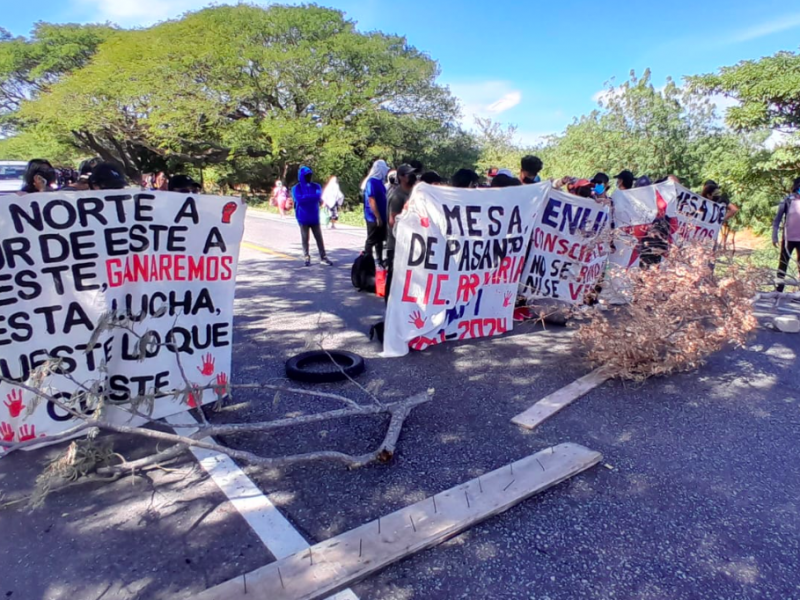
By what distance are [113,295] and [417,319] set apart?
2578 millimetres

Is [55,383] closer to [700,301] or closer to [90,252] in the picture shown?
[90,252]

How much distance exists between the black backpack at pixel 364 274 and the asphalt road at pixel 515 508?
9.63 ft

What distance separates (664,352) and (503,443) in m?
2.18

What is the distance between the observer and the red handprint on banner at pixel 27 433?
3.09m

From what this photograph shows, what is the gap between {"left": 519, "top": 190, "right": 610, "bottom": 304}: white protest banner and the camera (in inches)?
231

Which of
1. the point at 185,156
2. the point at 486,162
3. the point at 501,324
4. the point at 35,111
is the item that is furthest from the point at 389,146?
the point at 501,324

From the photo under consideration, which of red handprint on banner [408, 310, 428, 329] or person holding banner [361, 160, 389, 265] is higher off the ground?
person holding banner [361, 160, 389, 265]

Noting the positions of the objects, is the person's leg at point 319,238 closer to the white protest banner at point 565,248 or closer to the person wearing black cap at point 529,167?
the person wearing black cap at point 529,167

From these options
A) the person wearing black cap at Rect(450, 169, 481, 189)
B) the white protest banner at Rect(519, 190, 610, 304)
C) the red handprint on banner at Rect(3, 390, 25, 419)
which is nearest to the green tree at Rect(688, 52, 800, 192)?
the white protest banner at Rect(519, 190, 610, 304)

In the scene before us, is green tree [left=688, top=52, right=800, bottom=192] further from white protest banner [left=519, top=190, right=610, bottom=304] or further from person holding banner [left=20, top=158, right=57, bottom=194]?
person holding banner [left=20, top=158, right=57, bottom=194]

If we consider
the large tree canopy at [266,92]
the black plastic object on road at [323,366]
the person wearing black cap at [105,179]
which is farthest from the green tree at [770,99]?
the large tree canopy at [266,92]

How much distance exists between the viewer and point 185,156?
36.1 meters

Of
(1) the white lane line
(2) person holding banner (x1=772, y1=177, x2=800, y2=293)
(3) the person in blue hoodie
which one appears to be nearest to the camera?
(1) the white lane line

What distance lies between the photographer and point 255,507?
8.86 feet
